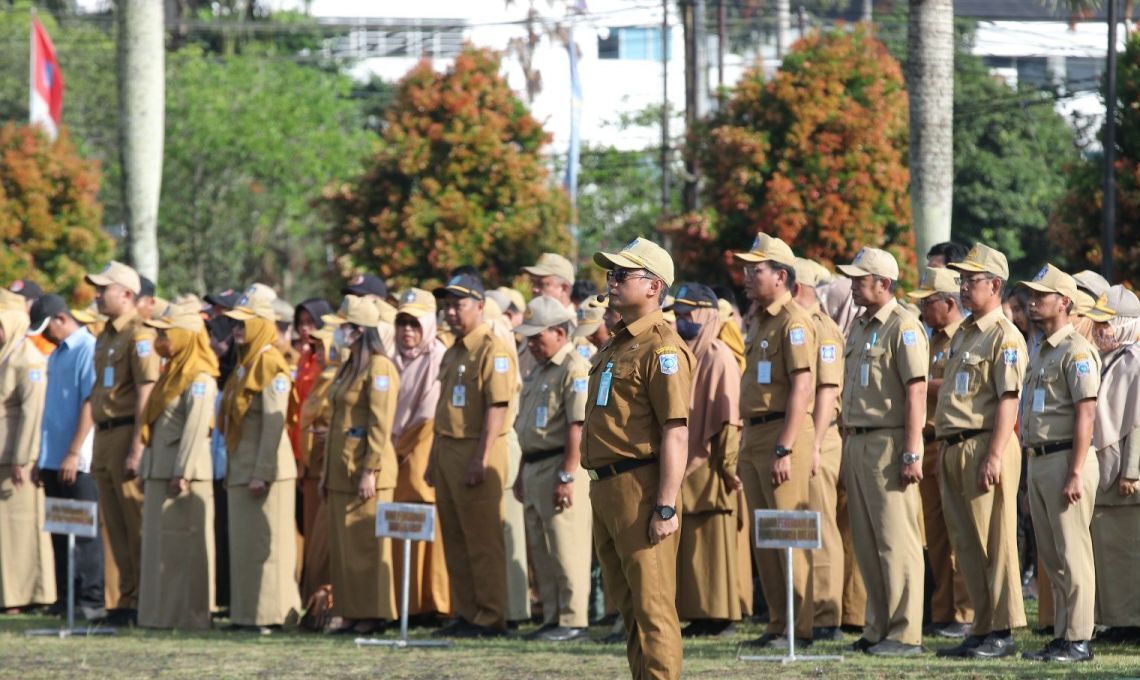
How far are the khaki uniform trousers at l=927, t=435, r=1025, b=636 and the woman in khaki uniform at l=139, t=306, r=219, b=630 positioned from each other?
17.7 feet

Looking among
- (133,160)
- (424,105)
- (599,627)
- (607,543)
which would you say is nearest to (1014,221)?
(424,105)

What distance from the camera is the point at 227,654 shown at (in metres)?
11.7

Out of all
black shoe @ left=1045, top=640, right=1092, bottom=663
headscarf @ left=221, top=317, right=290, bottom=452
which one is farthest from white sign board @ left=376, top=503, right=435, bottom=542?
black shoe @ left=1045, top=640, right=1092, bottom=663

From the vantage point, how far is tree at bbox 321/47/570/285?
2416cm

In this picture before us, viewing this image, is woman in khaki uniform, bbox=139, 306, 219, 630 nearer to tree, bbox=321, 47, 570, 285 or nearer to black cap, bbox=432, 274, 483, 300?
black cap, bbox=432, 274, 483, 300

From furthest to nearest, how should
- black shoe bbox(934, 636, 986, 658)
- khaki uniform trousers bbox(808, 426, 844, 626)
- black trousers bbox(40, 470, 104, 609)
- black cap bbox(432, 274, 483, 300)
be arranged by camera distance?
black trousers bbox(40, 470, 104, 609), black cap bbox(432, 274, 483, 300), khaki uniform trousers bbox(808, 426, 844, 626), black shoe bbox(934, 636, 986, 658)

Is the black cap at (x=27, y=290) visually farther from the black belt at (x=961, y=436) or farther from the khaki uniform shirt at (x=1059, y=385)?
the khaki uniform shirt at (x=1059, y=385)

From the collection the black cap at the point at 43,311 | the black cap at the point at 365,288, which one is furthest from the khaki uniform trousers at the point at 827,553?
the black cap at the point at 43,311

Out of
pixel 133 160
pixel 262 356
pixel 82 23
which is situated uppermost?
pixel 82 23

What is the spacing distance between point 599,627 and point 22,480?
15.9 ft

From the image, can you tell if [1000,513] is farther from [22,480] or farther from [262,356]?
[22,480]

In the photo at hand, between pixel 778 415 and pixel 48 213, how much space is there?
1899cm

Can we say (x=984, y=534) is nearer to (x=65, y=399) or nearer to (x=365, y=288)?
(x=365, y=288)

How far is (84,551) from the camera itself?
1432 cm
